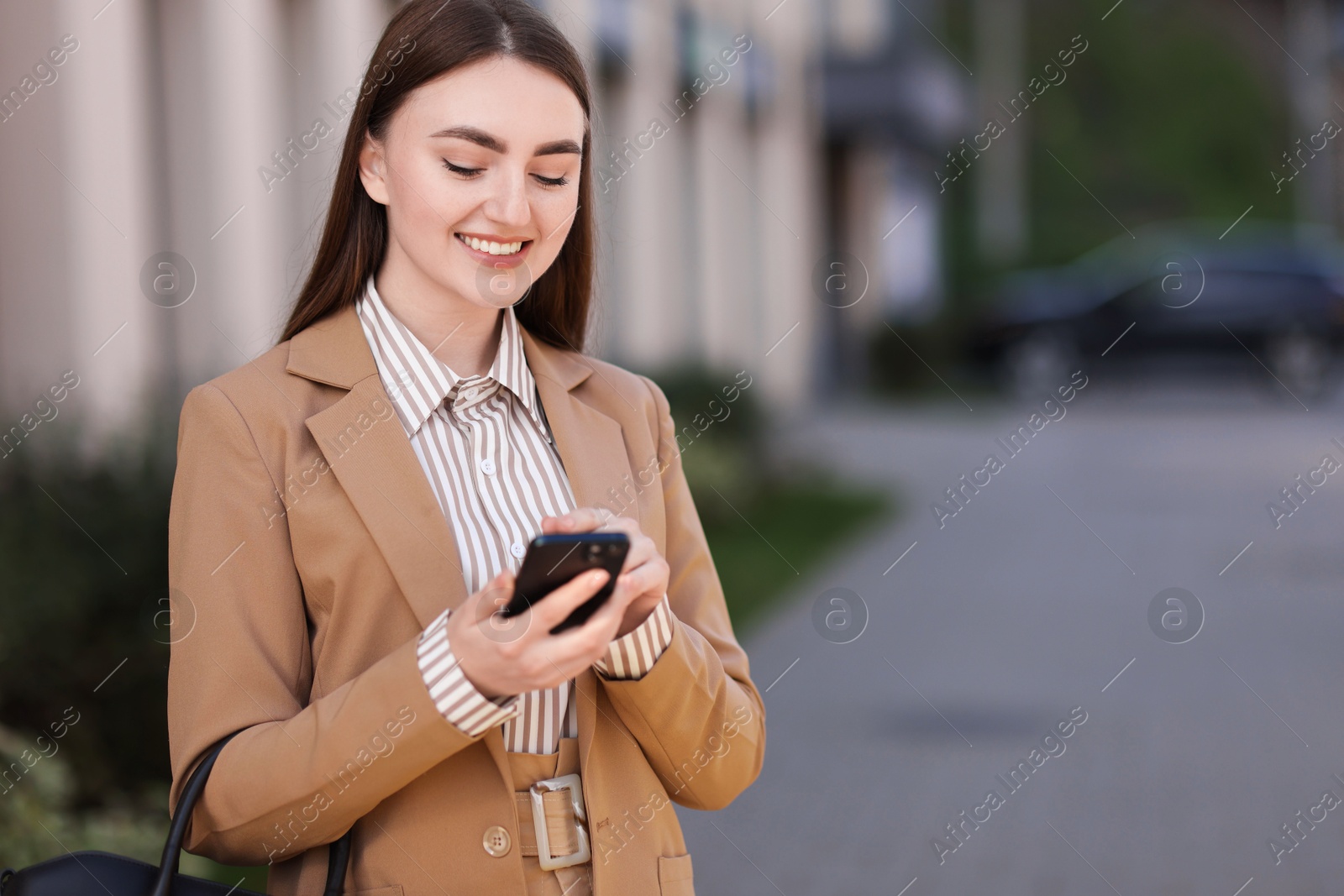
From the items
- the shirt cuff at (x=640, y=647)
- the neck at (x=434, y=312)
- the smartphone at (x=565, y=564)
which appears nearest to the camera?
the smartphone at (x=565, y=564)

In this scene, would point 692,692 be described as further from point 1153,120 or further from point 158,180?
point 1153,120

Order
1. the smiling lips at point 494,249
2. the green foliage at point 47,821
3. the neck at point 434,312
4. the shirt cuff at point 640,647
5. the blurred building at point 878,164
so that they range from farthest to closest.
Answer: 1. the blurred building at point 878,164
2. the green foliage at point 47,821
3. the neck at point 434,312
4. the smiling lips at point 494,249
5. the shirt cuff at point 640,647

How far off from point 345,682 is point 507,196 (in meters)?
0.68

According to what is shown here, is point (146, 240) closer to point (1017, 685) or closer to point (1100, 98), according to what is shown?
point (1017, 685)

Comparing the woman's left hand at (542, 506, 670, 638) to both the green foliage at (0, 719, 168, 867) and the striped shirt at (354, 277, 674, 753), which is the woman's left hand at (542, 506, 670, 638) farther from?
the green foliage at (0, 719, 168, 867)

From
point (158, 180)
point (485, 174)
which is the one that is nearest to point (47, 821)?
point (485, 174)

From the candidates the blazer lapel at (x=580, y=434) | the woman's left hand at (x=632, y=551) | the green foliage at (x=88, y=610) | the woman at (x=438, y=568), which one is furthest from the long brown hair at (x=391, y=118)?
the green foliage at (x=88, y=610)

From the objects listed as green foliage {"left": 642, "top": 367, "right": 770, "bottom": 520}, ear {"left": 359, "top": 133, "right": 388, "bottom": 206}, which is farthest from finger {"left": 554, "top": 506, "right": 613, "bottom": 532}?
green foliage {"left": 642, "top": 367, "right": 770, "bottom": 520}

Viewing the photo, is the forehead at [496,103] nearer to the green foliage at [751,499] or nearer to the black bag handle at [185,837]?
the black bag handle at [185,837]

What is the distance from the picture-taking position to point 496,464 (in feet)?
6.86

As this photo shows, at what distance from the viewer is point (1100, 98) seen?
46.8 meters

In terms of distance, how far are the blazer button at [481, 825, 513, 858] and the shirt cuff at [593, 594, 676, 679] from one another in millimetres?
243

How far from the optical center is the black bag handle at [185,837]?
172 centimetres

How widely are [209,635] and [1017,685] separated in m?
6.52
